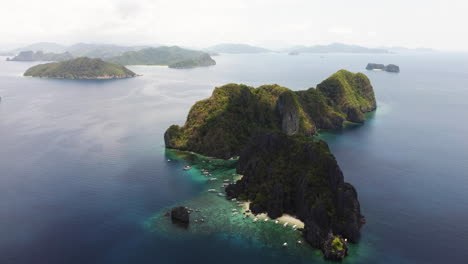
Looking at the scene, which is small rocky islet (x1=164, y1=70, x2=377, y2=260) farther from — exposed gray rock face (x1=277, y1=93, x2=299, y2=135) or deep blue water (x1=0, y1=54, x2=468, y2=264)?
deep blue water (x1=0, y1=54, x2=468, y2=264)

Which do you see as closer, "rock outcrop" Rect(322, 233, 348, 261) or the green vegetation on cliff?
"rock outcrop" Rect(322, 233, 348, 261)

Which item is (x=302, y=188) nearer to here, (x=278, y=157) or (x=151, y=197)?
(x=278, y=157)

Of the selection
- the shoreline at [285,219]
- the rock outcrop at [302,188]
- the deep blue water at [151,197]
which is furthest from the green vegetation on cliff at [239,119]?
the shoreline at [285,219]

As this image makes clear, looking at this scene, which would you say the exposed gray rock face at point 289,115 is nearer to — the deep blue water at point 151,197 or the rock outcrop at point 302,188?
the deep blue water at point 151,197

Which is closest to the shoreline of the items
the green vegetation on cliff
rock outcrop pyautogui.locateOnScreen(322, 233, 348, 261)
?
rock outcrop pyautogui.locateOnScreen(322, 233, 348, 261)

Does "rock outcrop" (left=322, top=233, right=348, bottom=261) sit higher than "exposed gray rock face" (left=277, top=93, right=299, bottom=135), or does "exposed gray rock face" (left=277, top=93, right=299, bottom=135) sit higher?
"exposed gray rock face" (left=277, top=93, right=299, bottom=135)

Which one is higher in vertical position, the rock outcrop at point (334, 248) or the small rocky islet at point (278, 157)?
the small rocky islet at point (278, 157)

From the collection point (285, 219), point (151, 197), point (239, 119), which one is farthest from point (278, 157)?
point (239, 119)

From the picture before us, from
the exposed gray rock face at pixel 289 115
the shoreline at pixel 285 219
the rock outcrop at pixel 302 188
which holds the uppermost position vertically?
the exposed gray rock face at pixel 289 115
